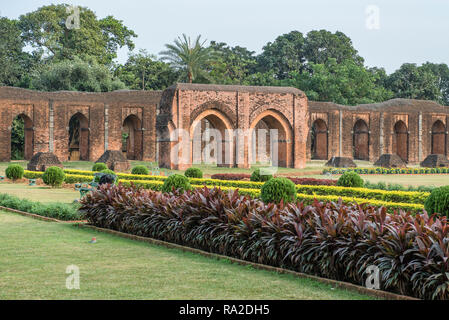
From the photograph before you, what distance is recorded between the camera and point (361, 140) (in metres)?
41.3

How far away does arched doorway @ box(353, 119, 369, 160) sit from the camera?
4071 centimetres

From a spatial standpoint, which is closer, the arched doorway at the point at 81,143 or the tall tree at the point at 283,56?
the arched doorway at the point at 81,143

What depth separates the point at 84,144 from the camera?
108 ft

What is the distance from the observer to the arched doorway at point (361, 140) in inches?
1603

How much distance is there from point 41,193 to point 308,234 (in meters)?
11.1

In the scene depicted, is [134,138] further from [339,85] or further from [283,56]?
[283,56]

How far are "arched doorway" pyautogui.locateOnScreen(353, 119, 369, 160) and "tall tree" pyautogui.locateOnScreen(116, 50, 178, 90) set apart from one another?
13.3 meters

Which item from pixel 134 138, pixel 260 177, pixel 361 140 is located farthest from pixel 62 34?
pixel 260 177

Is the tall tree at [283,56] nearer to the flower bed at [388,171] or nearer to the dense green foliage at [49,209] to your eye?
the flower bed at [388,171]

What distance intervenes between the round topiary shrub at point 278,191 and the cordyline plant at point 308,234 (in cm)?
259

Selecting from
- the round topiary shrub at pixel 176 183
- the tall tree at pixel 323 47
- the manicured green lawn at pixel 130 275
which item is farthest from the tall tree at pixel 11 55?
the manicured green lawn at pixel 130 275

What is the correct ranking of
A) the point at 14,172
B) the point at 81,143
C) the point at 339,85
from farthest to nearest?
the point at 339,85 < the point at 81,143 < the point at 14,172
